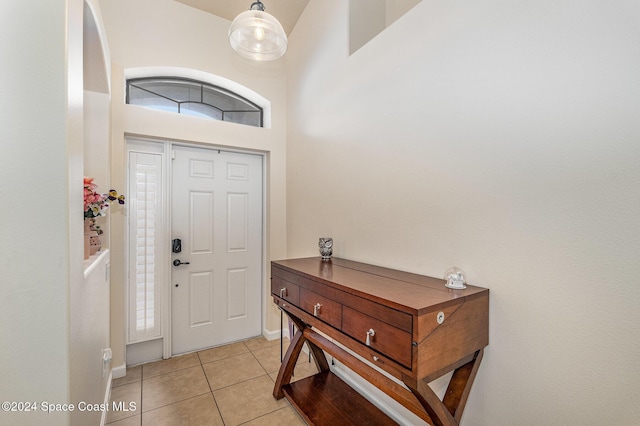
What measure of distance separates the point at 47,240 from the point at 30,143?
1.00 ft

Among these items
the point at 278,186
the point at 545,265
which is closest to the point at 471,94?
the point at 545,265

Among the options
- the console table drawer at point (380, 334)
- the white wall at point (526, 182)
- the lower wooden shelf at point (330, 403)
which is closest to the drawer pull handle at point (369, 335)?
the console table drawer at point (380, 334)

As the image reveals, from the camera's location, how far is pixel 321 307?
1.57m

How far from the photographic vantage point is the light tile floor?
1.91 m

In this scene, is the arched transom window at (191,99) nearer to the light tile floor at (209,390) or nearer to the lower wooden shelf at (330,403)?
the light tile floor at (209,390)

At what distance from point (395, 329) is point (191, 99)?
9.40 ft

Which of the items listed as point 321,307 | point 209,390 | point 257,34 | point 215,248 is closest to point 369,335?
point 321,307

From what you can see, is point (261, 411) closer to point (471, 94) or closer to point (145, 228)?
point (145, 228)

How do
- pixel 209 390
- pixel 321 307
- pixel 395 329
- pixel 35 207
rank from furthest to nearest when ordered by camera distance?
pixel 209 390 → pixel 321 307 → pixel 395 329 → pixel 35 207

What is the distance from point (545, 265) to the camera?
3.71 feet

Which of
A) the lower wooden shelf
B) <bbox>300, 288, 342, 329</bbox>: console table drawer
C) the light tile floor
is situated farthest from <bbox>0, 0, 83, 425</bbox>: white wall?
the lower wooden shelf

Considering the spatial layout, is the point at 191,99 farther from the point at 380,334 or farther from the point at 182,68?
the point at 380,334

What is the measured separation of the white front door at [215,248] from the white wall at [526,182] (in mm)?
1679

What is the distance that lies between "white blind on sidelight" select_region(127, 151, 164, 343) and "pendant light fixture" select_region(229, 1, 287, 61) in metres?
1.36
